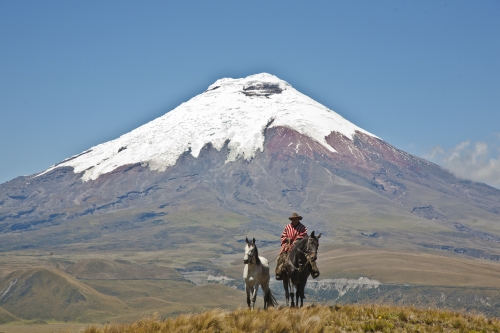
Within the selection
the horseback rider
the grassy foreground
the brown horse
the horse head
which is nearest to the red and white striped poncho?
the horseback rider

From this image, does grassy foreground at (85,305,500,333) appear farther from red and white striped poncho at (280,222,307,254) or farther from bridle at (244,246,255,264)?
red and white striped poncho at (280,222,307,254)

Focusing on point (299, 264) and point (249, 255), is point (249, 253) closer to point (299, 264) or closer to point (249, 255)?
point (249, 255)

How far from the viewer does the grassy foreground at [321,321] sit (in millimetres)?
17188

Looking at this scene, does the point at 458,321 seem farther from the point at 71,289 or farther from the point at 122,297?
the point at 122,297

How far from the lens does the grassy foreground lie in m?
17.2

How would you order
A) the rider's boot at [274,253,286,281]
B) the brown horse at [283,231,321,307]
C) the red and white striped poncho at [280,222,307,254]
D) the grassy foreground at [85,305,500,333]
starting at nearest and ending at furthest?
the grassy foreground at [85,305,500,333] → the brown horse at [283,231,321,307] → the rider's boot at [274,253,286,281] → the red and white striped poncho at [280,222,307,254]

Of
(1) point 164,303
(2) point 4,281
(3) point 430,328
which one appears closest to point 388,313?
(3) point 430,328

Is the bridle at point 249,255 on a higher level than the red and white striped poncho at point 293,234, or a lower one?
lower

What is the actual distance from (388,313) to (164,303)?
144704 millimetres

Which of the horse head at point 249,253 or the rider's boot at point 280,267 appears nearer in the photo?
the horse head at point 249,253

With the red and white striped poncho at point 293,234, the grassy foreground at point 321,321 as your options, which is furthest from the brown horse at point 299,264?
the grassy foreground at point 321,321

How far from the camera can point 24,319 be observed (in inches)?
5969

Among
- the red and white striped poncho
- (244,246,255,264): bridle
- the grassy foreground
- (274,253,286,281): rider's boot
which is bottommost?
the grassy foreground

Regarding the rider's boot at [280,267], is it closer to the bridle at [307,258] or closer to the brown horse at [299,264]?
the brown horse at [299,264]
